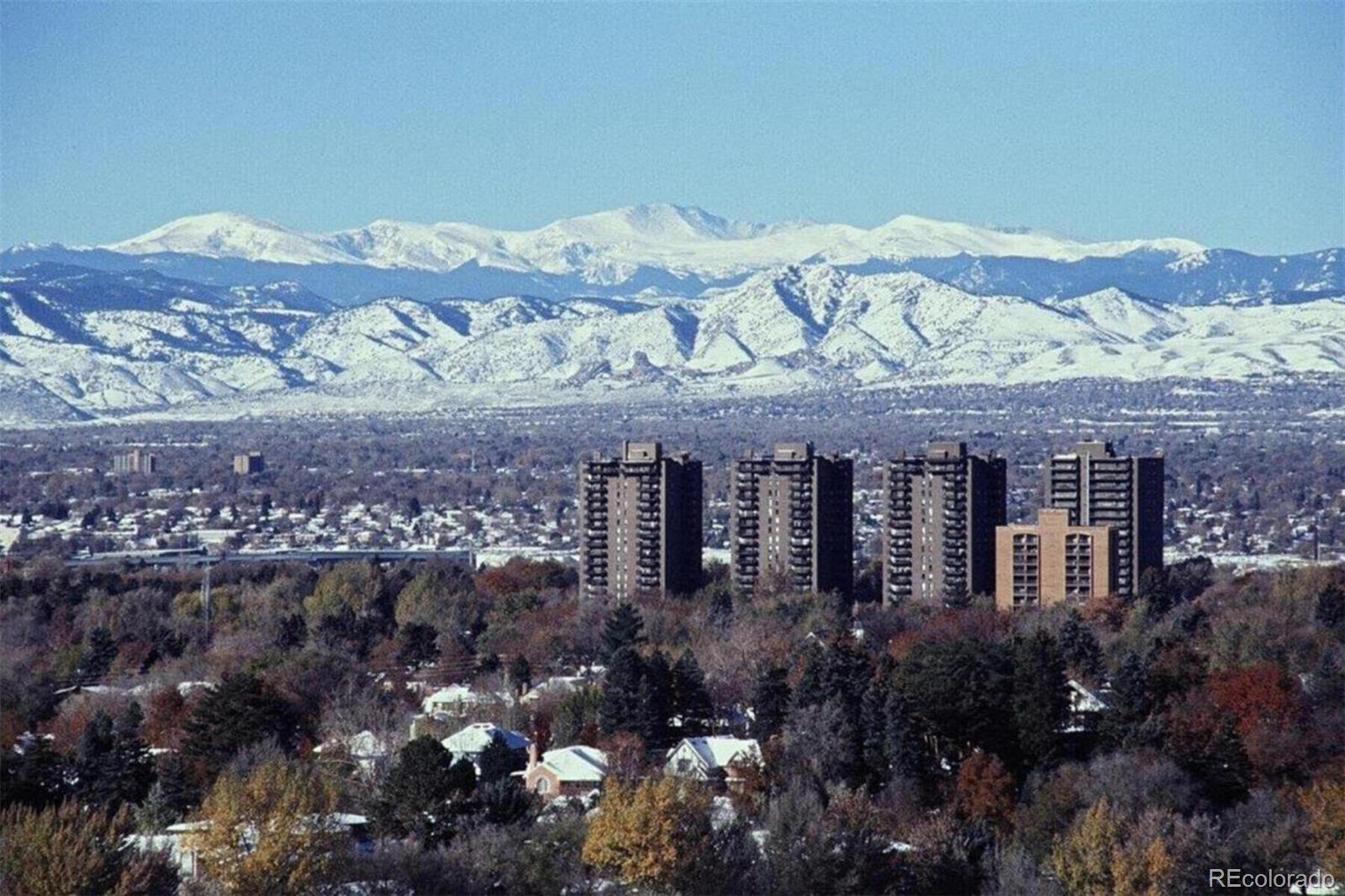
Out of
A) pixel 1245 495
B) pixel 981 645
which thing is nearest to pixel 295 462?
pixel 1245 495

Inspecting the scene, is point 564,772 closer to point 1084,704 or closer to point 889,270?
point 1084,704

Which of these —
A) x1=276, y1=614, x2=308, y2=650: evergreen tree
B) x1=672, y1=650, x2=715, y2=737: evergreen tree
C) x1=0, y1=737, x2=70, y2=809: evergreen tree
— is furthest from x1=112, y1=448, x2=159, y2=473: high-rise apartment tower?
x1=0, y1=737, x2=70, y2=809: evergreen tree

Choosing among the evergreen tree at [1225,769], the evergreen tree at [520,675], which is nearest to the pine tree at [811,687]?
the evergreen tree at [1225,769]

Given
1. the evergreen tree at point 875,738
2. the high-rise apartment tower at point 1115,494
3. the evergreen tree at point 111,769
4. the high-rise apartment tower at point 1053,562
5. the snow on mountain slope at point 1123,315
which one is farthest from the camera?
the snow on mountain slope at point 1123,315

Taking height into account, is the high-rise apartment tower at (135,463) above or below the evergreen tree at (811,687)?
below

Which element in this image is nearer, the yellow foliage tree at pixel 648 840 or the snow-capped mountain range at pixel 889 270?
the yellow foliage tree at pixel 648 840

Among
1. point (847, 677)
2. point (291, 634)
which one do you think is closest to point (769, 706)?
point (847, 677)

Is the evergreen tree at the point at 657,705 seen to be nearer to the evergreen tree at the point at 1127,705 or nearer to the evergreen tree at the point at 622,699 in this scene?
the evergreen tree at the point at 622,699
